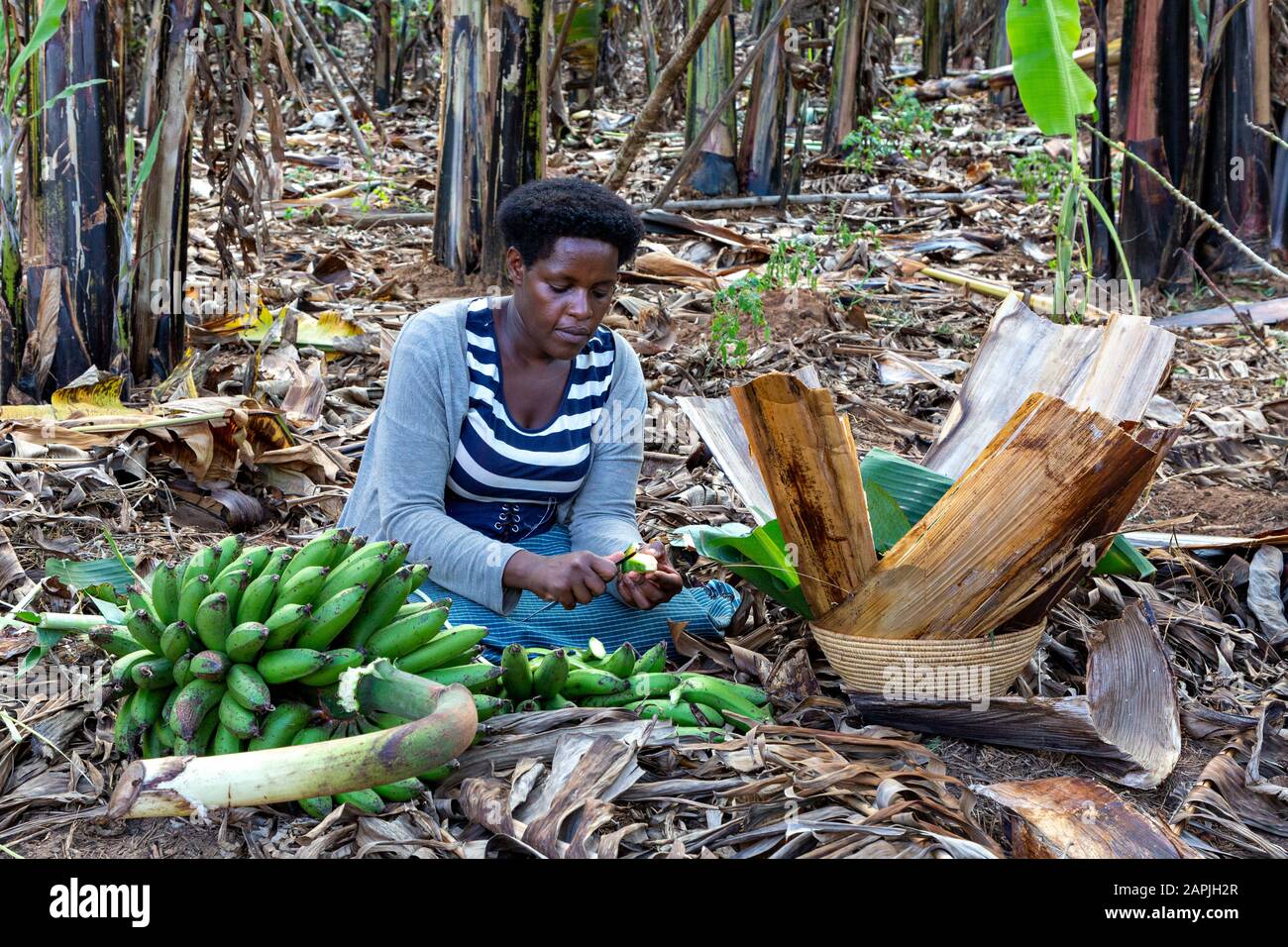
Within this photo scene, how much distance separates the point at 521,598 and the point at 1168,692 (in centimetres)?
147

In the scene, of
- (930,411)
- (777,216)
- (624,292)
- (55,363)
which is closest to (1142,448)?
(930,411)

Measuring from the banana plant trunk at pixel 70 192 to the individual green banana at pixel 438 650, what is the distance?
250cm

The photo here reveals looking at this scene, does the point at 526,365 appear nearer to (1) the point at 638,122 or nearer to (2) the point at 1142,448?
(2) the point at 1142,448

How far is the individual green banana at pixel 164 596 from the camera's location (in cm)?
219

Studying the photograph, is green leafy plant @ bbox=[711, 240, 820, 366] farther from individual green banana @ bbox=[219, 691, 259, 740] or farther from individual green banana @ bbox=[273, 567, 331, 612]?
individual green banana @ bbox=[219, 691, 259, 740]

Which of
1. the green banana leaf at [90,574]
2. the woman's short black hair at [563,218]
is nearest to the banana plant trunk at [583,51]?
the woman's short black hair at [563,218]

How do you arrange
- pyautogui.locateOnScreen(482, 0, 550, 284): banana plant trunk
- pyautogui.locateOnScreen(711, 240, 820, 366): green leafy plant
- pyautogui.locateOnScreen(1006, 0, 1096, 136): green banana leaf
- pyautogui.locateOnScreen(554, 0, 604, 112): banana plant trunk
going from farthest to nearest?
pyautogui.locateOnScreen(554, 0, 604, 112): banana plant trunk
pyautogui.locateOnScreen(482, 0, 550, 284): banana plant trunk
pyautogui.locateOnScreen(711, 240, 820, 366): green leafy plant
pyautogui.locateOnScreen(1006, 0, 1096, 136): green banana leaf

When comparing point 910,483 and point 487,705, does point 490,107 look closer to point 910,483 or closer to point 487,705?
point 910,483

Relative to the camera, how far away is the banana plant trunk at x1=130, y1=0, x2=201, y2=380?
14.2ft

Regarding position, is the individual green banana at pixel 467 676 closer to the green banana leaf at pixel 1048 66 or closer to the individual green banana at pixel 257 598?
the individual green banana at pixel 257 598

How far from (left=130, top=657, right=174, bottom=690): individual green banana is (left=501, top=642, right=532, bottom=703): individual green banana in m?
0.61

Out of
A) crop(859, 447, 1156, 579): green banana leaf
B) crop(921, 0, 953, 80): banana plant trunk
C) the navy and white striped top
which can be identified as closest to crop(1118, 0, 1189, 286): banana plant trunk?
crop(859, 447, 1156, 579): green banana leaf

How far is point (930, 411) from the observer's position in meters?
4.68

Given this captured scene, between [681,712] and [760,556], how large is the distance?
45 cm
